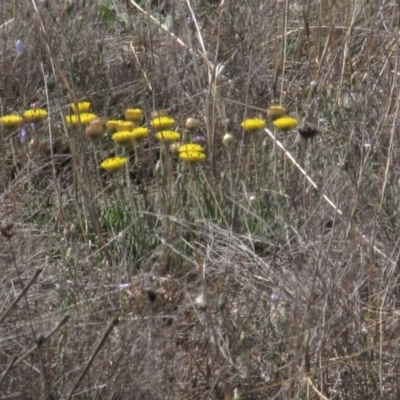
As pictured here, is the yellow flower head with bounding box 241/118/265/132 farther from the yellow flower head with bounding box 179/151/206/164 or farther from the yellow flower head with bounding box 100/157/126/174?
the yellow flower head with bounding box 100/157/126/174

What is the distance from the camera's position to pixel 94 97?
3145mm

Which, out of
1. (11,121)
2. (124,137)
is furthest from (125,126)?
(11,121)

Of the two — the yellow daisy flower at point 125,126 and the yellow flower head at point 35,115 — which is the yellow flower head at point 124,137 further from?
the yellow flower head at point 35,115

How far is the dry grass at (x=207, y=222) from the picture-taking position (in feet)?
5.86

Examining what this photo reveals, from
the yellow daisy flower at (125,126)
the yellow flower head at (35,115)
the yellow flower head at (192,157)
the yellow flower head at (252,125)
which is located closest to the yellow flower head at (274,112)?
the yellow flower head at (252,125)

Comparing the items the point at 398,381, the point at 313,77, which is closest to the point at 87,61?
the point at 313,77

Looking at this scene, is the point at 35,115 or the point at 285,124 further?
the point at 35,115

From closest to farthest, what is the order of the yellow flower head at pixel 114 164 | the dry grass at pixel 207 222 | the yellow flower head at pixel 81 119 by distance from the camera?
the dry grass at pixel 207 222 → the yellow flower head at pixel 114 164 → the yellow flower head at pixel 81 119

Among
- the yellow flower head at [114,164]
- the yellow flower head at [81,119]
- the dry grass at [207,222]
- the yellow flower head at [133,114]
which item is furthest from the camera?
the yellow flower head at [133,114]

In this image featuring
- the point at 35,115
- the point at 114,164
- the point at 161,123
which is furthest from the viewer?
the point at 35,115

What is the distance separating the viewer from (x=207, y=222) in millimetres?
2258

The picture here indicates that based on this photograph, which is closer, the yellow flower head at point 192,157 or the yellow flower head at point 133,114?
the yellow flower head at point 192,157

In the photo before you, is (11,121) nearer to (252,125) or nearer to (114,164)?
(114,164)

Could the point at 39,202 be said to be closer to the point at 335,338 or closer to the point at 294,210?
the point at 294,210
